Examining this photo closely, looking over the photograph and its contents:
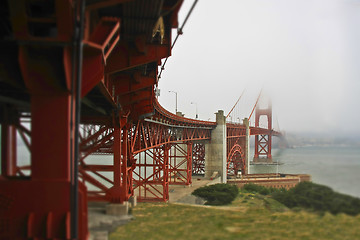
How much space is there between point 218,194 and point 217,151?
2065 centimetres

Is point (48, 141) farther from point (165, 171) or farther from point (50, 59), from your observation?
point (165, 171)

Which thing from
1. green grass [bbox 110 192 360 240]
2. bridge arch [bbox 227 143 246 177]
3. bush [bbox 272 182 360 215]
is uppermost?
bush [bbox 272 182 360 215]

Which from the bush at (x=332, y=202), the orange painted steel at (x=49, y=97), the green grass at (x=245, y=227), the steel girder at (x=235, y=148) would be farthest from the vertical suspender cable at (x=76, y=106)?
the steel girder at (x=235, y=148)

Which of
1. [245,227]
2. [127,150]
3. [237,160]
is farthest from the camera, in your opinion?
[237,160]

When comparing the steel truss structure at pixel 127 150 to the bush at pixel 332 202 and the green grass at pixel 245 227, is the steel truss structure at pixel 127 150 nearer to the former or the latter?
the green grass at pixel 245 227

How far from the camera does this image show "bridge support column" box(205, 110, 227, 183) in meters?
50.2

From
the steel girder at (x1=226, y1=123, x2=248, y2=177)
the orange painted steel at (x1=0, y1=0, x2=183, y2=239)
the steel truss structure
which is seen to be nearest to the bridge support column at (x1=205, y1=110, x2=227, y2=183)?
the steel truss structure

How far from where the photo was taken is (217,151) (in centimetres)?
5041

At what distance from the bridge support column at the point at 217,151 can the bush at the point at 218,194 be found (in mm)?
17244

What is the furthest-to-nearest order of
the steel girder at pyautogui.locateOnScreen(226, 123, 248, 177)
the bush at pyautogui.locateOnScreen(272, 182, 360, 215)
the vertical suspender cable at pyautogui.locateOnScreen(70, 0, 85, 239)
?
1. the steel girder at pyautogui.locateOnScreen(226, 123, 248, 177)
2. the bush at pyautogui.locateOnScreen(272, 182, 360, 215)
3. the vertical suspender cable at pyautogui.locateOnScreen(70, 0, 85, 239)

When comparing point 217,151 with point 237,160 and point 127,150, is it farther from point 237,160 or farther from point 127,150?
point 127,150

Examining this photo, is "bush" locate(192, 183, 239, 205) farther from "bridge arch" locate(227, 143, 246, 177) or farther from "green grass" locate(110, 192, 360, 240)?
"bridge arch" locate(227, 143, 246, 177)

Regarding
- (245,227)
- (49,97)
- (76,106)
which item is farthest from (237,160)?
(76,106)

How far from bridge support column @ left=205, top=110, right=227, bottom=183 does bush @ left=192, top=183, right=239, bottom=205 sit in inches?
679
